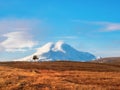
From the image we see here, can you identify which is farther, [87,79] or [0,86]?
[87,79]

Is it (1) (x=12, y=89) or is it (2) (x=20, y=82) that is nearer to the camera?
(1) (x=12, y=89)

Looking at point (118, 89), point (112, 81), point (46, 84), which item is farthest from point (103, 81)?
point (46, 84)

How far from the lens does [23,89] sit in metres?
57.3

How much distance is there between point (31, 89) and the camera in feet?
188

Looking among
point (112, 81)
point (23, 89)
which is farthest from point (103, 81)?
point (23, 89)

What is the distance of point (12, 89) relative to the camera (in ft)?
189

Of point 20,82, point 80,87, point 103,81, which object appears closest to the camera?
point 80,87

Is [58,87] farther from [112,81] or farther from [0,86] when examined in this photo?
[112,81]

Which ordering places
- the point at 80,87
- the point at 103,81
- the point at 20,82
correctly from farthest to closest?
the point at 103,81 < the point at 20,82 < the point at 80,87

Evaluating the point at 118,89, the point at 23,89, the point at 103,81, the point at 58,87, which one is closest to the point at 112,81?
the point at 103,81

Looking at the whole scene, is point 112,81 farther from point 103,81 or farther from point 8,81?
point 8,81

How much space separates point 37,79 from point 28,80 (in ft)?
8.17

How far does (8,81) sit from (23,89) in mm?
5904

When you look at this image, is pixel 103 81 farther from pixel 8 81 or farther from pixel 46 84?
pixel 8 81
